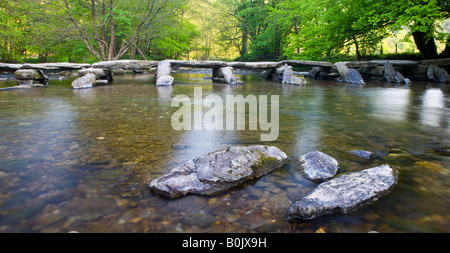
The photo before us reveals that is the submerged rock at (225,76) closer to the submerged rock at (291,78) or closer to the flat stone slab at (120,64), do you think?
the submerged rock at (291,78)

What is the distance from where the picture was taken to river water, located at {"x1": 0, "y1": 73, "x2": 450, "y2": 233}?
1592 mm

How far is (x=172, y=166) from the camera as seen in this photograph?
2.47 metres

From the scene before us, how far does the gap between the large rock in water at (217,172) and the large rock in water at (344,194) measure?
0.57 metres

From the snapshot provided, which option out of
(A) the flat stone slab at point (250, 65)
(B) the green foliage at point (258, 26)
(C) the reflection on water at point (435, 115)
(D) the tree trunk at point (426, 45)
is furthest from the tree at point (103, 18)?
(D) the tree trunk at point (426, 45)

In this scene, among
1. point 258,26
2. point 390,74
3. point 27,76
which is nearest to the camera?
point 27,76

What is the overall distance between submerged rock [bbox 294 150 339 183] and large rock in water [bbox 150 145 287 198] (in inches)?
9.7

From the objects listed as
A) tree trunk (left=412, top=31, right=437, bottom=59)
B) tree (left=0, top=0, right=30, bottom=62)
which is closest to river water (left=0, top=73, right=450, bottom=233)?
tree trunk (left=412, top=31, right=437, bottom=59)

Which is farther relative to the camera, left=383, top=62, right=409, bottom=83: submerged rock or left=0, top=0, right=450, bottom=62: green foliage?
left=383, top=62, right=409, bottom=83: submerged rock

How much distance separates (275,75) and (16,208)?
1598 cm

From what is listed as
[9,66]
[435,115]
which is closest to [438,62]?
[435,115]

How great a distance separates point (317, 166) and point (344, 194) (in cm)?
51

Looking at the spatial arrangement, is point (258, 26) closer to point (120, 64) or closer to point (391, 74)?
point (391, 74)

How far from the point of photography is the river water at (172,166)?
5.22 feet

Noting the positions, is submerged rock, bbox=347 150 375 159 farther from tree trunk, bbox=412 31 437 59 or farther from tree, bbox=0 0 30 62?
tree, bbox=0 0 30 62
